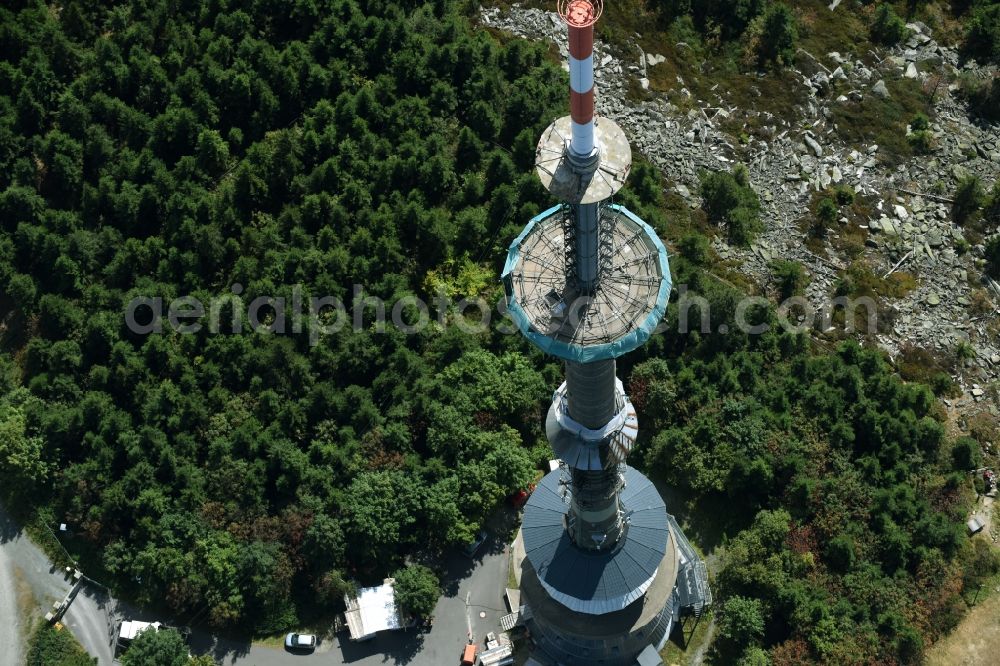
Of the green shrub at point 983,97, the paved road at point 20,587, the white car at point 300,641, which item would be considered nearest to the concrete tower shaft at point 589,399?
the white car at point 300,641

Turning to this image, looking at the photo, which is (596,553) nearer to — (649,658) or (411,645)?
(649,658)

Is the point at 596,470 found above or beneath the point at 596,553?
above

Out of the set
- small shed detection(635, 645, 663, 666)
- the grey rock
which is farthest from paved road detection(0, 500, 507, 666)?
the grey rock

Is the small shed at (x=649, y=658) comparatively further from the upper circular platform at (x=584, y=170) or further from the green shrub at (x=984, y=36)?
the green shrub at (x=984, y=36)

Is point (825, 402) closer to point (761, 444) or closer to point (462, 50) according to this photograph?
point (761, 444)

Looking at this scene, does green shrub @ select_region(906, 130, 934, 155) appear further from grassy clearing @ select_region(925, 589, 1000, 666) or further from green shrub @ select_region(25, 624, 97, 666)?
green shrub @ select_region(25, 624, 97, 666)

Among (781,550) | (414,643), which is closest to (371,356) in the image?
(414,643)

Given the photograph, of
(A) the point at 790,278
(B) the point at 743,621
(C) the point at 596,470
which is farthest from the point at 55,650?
(A) the point at 790,278
